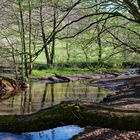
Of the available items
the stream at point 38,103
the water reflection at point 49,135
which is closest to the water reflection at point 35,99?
the stream at point 38,103

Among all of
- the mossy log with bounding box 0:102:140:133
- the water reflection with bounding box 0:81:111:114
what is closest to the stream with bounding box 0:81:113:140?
the water reflection with bounding box 0:81:111:114

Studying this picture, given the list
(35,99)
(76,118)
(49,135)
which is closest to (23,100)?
(35,99)

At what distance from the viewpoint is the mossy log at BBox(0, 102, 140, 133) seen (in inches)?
224

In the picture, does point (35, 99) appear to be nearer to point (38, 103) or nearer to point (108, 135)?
point (38, 103)

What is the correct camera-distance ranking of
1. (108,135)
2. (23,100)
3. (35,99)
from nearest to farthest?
(108,135), (23,100), (35,99)

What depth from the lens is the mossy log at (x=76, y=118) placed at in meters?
5.68

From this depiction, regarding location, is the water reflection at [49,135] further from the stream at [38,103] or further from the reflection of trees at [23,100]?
the reflection of trees at [23,100]

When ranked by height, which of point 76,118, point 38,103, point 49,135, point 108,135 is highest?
point 76,118

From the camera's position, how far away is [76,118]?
5.82m

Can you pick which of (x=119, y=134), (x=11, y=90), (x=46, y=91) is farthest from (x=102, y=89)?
(x=119, y=134)

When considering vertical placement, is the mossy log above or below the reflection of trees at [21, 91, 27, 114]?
above

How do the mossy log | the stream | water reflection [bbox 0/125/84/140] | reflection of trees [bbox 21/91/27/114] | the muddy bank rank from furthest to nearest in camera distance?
reflection of trees [bbox 21/91/27/114]
the stream
water reflection [bbox 0/125/84/140]
the muddy bank
the mossy log

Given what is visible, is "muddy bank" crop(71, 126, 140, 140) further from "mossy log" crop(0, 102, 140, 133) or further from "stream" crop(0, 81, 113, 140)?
"mossy log" crop(0, 102, 140, 133)

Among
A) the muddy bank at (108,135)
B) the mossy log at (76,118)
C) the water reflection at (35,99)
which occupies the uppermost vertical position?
the mossy log at (76,118)
